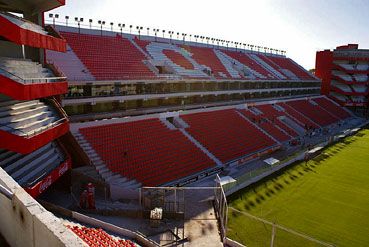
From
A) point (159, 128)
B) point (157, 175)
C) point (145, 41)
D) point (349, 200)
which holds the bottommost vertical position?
point (349, 200)

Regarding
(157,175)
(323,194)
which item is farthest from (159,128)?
(323,194)

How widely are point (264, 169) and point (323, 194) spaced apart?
4531 millimetres

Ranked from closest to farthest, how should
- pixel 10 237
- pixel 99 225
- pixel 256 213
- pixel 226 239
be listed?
1. pixel 10 237
2. pixel 99 225
3. pixel 226 239
4. pixel 256 213

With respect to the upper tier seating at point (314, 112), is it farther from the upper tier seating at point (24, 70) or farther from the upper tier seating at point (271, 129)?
the upper tier seating at point (24, 70)

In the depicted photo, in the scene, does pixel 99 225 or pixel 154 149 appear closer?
pixel 99 225

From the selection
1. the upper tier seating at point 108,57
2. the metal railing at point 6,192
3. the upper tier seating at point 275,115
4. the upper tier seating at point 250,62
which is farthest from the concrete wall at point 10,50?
the upper tier seating at point 250,62

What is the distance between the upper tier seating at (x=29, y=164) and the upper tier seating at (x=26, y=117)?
1.57 metres

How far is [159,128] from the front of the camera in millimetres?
25344

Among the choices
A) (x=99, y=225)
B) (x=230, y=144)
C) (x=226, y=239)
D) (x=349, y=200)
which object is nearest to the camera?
(x=99, y=225)

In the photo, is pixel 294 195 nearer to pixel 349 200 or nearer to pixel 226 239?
pixel 349 200

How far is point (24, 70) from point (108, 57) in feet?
51.9

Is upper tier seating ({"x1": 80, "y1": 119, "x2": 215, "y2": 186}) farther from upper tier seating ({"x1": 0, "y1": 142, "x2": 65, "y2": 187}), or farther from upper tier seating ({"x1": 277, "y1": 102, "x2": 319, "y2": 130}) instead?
upper tier seating ({"x1": 277, "y1": 102, "x2": 319, "y2": 130})

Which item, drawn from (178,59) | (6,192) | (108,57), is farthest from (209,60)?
(6,192)

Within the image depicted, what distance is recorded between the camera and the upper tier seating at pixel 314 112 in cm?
4993
